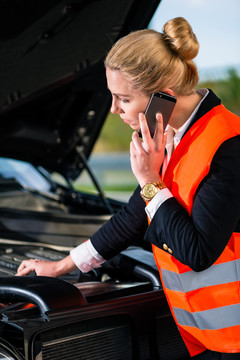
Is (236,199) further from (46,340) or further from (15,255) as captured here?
(15,255)

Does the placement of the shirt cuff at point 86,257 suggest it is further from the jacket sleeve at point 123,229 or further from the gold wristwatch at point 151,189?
the gold wristwatch at point 151,189

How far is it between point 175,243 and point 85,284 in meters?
0.57

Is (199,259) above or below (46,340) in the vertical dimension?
above

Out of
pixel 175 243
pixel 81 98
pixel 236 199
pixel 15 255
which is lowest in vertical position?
pixel 15 255

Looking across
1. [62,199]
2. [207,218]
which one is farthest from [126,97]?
[62,199]

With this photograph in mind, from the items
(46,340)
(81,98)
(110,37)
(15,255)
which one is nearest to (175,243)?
(46,340)

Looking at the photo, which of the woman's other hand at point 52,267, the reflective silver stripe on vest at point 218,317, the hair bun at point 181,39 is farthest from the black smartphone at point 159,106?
the woman's other hand at point 52,267

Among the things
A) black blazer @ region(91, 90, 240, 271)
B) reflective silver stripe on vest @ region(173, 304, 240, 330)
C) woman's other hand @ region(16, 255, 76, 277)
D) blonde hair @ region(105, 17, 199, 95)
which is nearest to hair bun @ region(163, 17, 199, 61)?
blonde hair @ region(105, 17, 199, 95)

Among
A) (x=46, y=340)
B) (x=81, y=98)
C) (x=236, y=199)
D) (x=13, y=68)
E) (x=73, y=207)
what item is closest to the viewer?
(x=236, y=199)

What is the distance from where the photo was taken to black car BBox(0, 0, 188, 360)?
4.37 feet

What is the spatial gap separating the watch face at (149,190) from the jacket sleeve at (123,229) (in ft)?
0.92

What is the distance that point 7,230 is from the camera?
230 centimetres

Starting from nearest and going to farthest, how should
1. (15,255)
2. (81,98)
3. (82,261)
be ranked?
(82,261) < (15,255) < (81,98)

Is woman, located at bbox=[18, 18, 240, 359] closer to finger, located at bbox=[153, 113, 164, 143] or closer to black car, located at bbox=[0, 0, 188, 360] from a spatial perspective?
finger, located at bbox=[153, 113, 164, 143]
